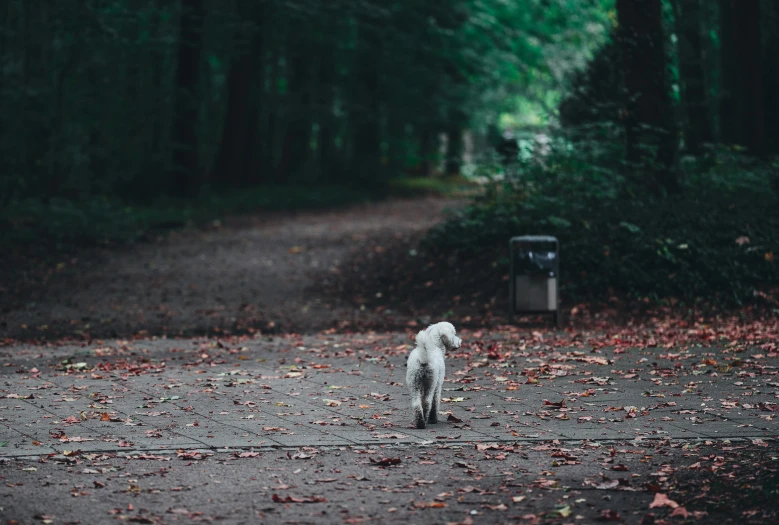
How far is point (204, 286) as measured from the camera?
56.1 feet

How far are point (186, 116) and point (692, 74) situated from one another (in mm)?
12691

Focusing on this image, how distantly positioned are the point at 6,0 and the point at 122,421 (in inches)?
574

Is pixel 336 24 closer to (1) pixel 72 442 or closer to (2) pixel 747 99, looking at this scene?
(2) pixel 747 99

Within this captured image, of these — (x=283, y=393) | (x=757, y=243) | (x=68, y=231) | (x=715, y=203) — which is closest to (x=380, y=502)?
(x=283, y=393)

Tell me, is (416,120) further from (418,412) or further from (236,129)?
(418,412)

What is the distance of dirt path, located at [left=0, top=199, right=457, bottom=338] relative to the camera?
14.6 meters

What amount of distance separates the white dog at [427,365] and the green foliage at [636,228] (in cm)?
795

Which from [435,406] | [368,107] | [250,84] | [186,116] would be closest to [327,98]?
[368,107]

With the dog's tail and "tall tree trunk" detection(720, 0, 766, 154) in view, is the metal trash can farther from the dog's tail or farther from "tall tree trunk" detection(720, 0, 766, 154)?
"tall tree trunk" detection(720, 0, 766, 154)

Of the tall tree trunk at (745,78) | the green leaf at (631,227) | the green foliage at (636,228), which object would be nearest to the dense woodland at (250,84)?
the green foliage at (636,228)

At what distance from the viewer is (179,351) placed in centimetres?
1234

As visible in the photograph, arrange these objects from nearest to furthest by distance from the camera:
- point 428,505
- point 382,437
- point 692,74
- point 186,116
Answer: point 428,505
point 382,437
point 692,74
point 186,116

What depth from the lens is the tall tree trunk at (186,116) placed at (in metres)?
27.0

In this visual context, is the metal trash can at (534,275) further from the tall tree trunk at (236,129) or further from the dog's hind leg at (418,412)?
the tall tree trunk at (236,129)
